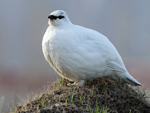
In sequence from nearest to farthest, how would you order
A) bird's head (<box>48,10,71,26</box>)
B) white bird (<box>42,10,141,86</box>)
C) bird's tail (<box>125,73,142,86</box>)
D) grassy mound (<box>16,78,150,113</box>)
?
grassy mound (<box>16,78,150,113</box>)
white bird (<box>42,10,141,86</box>)
bird's head (<box>48,10,71,26</box>)
bird's tail (<box>125,73,142,86</box>)

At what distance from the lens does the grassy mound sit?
3193 mm

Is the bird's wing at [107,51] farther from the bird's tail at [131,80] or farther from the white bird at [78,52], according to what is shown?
the bird's tail at [131,80]

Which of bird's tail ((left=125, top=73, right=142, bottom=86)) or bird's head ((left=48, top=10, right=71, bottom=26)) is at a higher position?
bird's head ((left=48, top=10, right=71, bottom=26))

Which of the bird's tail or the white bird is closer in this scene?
the white bird

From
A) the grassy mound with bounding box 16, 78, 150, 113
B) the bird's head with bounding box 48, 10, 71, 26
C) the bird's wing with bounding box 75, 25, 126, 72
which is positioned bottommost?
the grassy mound with bounding box 16, 78, 150, 113

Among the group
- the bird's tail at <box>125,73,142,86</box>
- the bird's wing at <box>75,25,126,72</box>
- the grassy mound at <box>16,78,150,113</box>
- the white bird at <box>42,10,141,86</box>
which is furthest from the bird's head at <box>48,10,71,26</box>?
the bird's tail at <box>125,73,142,86</box>

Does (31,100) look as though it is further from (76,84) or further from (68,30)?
(68,30)

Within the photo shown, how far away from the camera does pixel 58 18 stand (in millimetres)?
3967

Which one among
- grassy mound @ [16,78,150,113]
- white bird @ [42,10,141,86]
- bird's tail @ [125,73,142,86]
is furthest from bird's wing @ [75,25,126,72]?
grassy mound @ [16,78,150,113]

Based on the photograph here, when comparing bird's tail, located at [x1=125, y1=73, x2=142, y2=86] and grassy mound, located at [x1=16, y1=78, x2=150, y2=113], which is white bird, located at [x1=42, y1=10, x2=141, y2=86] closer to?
bird's tail, located at [x1=125, y1=73, x2=142, y2=86]

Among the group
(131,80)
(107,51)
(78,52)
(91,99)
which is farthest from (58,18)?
(131,80)

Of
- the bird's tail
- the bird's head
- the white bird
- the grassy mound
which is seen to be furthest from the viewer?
the bird's tail

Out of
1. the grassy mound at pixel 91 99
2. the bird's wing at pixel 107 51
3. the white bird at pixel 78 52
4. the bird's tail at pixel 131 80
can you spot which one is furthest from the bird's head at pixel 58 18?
the bird's tail at pixel 131 80

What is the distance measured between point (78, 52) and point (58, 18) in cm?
67
